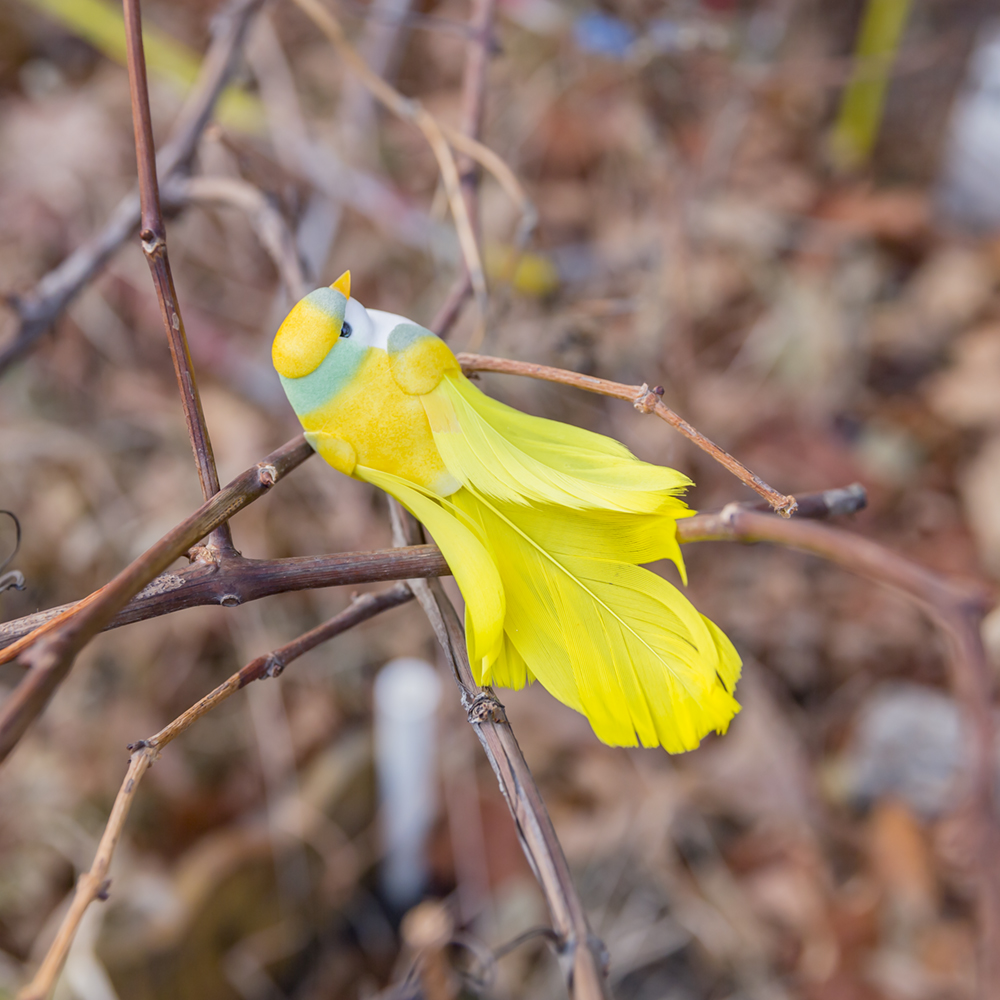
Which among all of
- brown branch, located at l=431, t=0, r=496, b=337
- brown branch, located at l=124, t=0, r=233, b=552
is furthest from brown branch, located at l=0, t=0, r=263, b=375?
brown branch, located at l=124, t=0, r=233, b=552

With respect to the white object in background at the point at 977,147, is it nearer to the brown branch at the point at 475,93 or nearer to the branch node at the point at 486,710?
the brown branch at the point at 475,93

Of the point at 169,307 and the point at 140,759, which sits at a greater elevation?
the point at 169,307

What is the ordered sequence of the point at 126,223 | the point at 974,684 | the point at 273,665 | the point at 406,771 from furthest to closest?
the point at 406,771 < the point at 126,223 < the point at 273,665 < the point at 974,684

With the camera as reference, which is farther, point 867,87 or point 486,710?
point 867,87

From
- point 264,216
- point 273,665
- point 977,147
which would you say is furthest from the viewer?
point 977,147

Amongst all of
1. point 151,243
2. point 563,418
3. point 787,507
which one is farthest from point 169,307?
point 563,418

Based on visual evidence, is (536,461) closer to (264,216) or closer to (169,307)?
(169,307)

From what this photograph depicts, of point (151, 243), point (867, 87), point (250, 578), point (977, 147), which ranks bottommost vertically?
point (977, 147)
